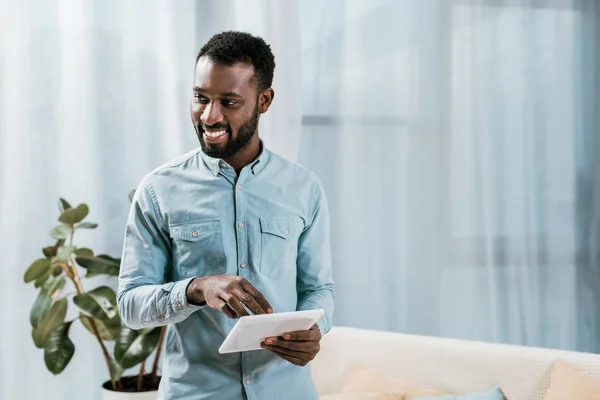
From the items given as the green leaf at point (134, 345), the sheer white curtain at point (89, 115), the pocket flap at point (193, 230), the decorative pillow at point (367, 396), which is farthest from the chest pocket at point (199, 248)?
the sheer white curtain at point (89, 115)

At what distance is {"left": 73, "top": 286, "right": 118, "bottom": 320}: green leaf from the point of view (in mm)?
2287

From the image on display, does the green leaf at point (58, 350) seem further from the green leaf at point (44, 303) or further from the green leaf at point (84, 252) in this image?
the green leaf at point (84, 252)

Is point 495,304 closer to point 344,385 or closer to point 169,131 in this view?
point 344,385

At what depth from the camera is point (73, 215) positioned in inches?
93.3

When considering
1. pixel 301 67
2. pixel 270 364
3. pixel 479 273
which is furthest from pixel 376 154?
pixel 270 364

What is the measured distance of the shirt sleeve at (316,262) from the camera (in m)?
1.46

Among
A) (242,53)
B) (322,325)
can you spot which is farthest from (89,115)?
(322,325)

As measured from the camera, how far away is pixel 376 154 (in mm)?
2762

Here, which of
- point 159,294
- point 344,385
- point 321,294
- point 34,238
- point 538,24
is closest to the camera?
point 159,294

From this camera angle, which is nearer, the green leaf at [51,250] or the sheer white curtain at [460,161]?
the green leaf at [51,250]

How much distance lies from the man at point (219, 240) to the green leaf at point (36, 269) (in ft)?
3.60

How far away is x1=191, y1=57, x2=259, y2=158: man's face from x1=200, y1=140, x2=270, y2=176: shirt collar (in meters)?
0.04

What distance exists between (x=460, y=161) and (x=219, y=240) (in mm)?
1640

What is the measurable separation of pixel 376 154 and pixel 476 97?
44cm
